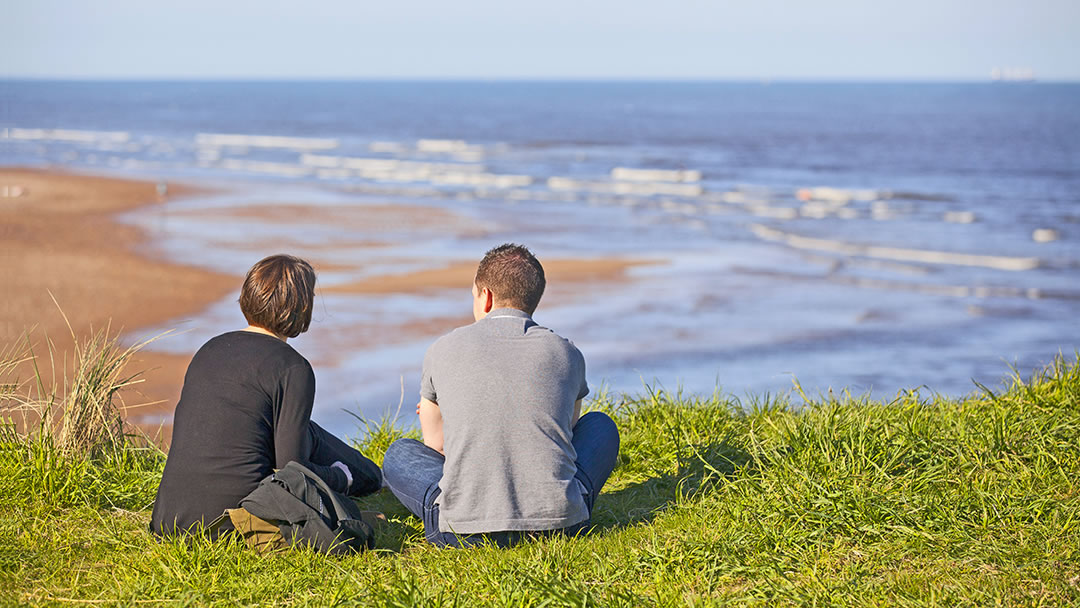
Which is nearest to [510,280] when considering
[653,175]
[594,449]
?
[594,449]

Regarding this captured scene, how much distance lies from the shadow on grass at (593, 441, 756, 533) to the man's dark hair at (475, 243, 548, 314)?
1.08m

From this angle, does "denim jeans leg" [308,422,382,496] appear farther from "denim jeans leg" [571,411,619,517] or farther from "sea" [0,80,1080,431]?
"denim jeans leg" [571,411,619,517]

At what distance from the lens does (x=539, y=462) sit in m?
3.64

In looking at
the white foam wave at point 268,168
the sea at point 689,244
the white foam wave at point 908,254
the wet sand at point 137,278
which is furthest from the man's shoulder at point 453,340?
the white foam wave at point 268,168

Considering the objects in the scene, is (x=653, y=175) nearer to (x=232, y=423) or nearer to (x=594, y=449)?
(x=594, y=449)

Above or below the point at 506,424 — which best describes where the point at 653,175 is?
below

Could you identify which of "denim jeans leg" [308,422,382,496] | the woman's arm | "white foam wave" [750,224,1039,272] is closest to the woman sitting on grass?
the woman's arm

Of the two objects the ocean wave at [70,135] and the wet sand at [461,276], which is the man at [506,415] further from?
the ocean wave at [70,135]

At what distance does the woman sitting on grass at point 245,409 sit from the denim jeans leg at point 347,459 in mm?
365

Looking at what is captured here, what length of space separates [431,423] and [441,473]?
203 mm

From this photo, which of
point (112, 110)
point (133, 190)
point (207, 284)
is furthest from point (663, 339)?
point (112, 110)

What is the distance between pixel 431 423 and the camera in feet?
13.1

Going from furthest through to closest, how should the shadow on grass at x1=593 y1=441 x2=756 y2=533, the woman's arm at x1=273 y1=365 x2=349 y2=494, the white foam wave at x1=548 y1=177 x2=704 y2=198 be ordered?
the white foam wave at x1=548 y1=177 x2=704 y2=198 < the shadow on grass at x1=593 y1=441 x2=756 y2=533 < the woman's arm at x1=273 y1=365 x2=349 y2=494

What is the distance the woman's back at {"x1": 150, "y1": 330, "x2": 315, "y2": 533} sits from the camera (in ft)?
11.9
